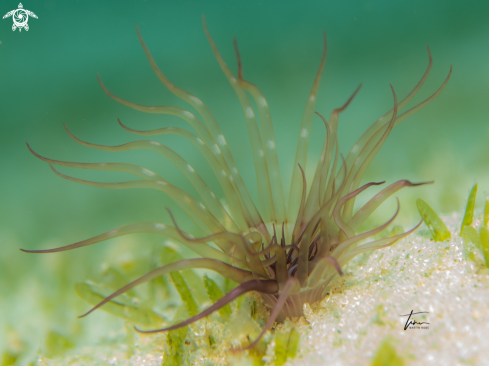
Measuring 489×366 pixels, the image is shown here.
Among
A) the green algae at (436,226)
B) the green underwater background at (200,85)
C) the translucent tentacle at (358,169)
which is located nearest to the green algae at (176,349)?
the translucent tentacle at (358,169)

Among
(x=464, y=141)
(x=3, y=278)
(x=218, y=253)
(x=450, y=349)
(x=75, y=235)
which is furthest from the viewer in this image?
(x=75, y=235)

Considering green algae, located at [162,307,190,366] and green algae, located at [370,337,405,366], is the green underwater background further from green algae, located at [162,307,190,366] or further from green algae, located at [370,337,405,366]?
green algae, located at [370,337,405,366]

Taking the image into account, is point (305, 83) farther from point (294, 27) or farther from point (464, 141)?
point (464, 141)

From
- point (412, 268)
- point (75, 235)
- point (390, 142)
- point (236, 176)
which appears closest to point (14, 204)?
point (75, 235)

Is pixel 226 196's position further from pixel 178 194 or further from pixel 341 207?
pixel 341 207

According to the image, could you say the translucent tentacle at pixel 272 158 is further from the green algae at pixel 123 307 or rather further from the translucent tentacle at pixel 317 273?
the green algae at pixel 123 307

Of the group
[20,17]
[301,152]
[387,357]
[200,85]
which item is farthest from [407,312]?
[20,17]
